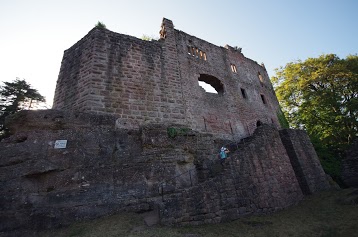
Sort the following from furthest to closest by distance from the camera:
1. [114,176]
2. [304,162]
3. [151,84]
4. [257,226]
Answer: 1. [304,162]
2. [151,84]
3. [114,176]
4. [257,226]

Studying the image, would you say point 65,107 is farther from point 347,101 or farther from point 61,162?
point 347,101

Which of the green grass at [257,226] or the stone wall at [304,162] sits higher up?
the stone wall at [304,162]

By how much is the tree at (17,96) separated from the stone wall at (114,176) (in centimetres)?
1209

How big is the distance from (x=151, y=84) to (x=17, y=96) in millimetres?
13752

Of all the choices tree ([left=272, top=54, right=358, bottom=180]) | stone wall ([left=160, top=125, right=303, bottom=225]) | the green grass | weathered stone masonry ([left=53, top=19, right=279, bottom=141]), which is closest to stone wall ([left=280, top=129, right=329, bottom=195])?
stone wall ([left=160, top=125, right=303, bottom=225])

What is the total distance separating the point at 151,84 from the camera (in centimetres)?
872

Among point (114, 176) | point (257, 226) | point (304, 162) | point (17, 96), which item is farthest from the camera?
point (17, 96)

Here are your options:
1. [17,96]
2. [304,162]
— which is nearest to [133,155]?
[304,162]

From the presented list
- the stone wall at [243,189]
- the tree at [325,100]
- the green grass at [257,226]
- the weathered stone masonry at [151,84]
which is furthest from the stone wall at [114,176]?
the tree at [325,100]

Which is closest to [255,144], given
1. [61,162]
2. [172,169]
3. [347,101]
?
[172,169]

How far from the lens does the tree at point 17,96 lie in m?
15.4

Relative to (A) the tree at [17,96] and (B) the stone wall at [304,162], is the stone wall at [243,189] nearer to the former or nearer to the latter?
(B) the stone wall at [304,162]

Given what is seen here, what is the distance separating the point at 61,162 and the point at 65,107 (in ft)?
9.93

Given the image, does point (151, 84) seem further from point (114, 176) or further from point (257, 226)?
point (257, 226)
